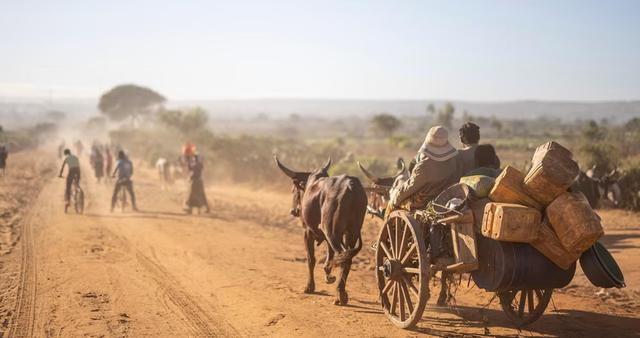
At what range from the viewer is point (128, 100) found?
97500mm

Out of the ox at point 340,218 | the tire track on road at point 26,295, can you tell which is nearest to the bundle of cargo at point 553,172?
the ox at point 340,218

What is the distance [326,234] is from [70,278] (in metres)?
4.45

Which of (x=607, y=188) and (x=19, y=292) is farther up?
(x=607, y=188)

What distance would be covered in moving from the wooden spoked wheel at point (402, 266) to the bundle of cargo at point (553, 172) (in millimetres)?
1363

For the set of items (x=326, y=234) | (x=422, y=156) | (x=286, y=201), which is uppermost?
(x=422, y=156)

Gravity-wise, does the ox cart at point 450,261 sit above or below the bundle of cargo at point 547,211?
below

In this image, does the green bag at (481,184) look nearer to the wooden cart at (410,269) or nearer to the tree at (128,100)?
the wooden cart at (410,269)

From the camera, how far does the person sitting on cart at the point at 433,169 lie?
260 inches

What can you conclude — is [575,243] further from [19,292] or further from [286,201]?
[286,201]

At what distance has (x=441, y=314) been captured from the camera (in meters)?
7.58

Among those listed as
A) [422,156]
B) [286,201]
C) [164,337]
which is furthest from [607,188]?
[164,337]

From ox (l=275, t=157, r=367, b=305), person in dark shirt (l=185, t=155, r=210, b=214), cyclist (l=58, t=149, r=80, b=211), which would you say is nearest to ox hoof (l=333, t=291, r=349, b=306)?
ox (l=275, t=157, r=367, b=305)

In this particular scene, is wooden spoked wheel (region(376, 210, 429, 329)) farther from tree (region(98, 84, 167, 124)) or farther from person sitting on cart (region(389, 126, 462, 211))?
tree (region(98, 84, 167, 124))

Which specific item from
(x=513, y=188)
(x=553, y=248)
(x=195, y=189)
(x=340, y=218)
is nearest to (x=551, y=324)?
(x=553, y=248)
